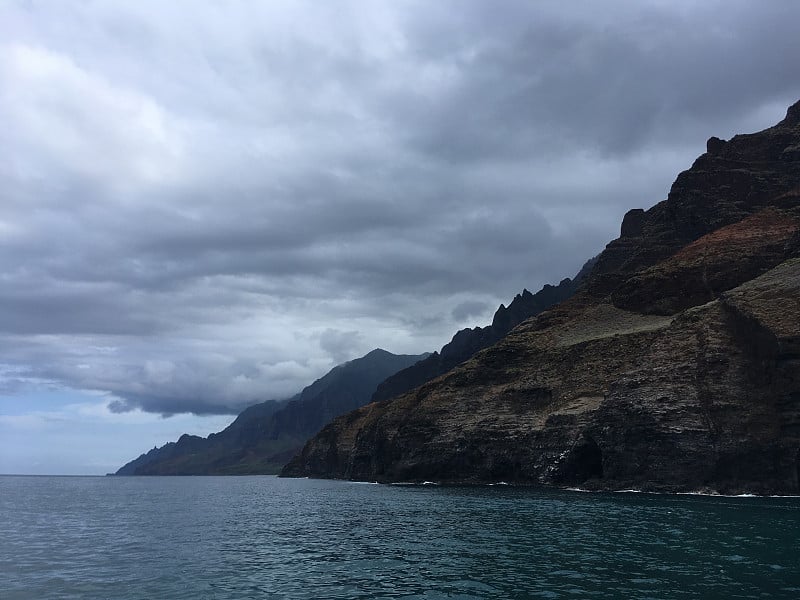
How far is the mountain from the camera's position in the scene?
3610 inches

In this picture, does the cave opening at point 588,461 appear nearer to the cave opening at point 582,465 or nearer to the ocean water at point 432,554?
the cave opening at point 582,465

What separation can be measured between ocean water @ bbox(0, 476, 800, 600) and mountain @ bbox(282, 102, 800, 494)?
69.5 feet

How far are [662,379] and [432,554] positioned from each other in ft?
245

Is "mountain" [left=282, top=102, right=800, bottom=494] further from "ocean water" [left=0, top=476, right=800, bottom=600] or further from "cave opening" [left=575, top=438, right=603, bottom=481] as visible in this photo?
"ocean water" [left=0, top=476, right=800, bottom=600]

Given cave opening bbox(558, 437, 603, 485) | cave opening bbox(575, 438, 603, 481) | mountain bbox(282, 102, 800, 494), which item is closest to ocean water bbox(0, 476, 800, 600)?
mountain bbox(282, 102, 800, 494)

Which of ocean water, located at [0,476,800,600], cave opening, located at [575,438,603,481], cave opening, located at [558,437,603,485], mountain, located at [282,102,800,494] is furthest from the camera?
cave opening, located at [558,437,603,485]

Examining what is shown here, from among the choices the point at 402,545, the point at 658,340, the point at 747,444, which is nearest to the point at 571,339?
the point at 658,340

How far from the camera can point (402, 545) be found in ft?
155

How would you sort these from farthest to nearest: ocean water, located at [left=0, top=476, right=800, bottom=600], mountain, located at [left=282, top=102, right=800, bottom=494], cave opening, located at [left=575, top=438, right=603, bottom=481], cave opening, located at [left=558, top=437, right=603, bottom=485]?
1. cave opening, located at [left=558, top=437, right=603, bottom=485]
2. cave opening, located at [left=575, top=438, right=603, bottom=481]
3. mountain, located at [left=282, top=102, right=800, bottom=494]
4. ocean water, located at [left=0, top=476, right=800, bottom=600]

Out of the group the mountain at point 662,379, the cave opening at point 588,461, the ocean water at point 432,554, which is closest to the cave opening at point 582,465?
the cave opening at point 588,461

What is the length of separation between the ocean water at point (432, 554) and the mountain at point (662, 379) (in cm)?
2120

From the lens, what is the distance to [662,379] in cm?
10319

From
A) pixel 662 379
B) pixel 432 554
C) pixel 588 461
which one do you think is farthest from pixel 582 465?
pixel 432 554

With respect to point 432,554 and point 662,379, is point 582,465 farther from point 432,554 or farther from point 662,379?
point 432,554
